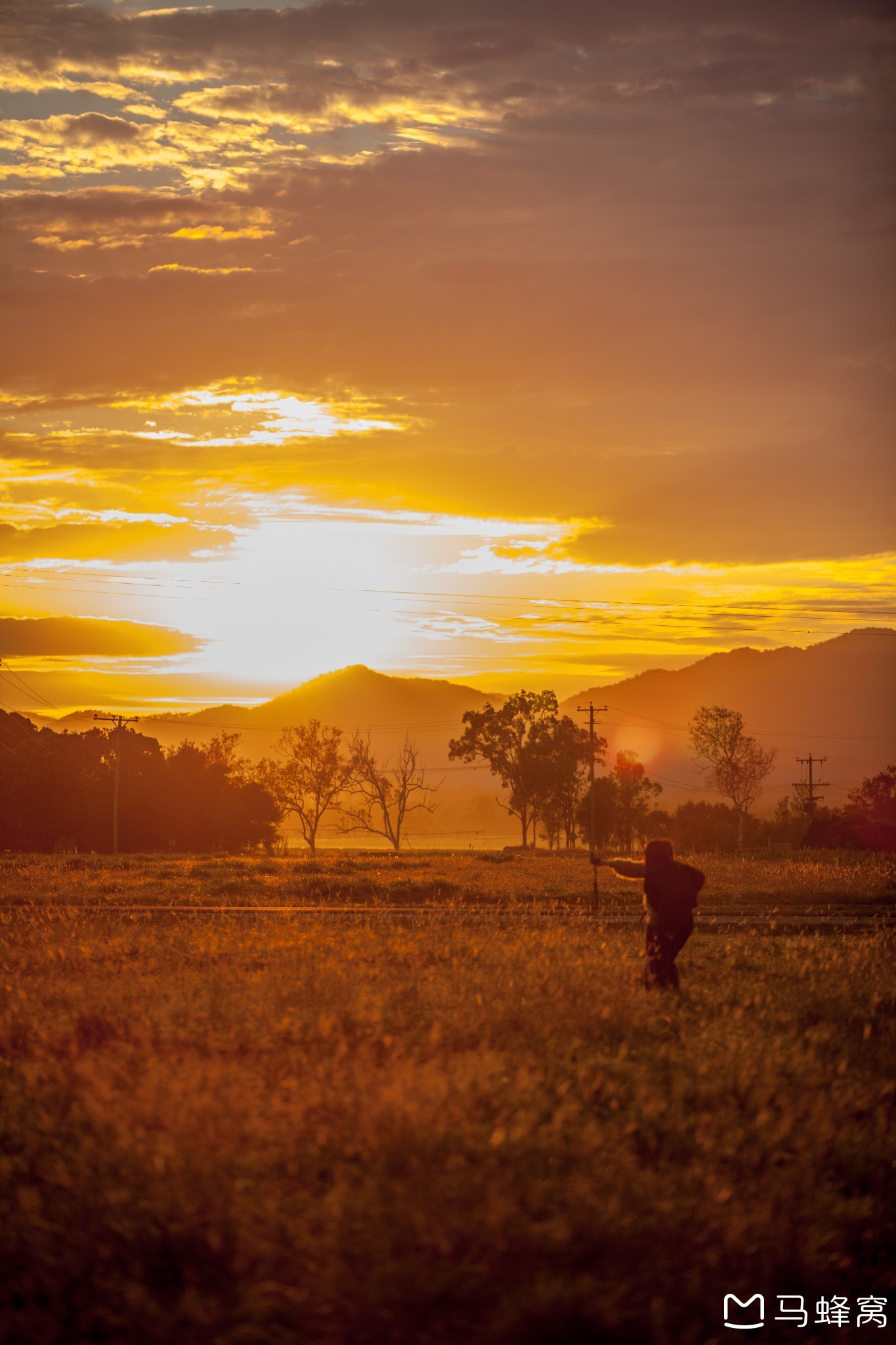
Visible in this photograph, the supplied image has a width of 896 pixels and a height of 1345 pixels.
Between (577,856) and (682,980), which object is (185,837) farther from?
(682,980)

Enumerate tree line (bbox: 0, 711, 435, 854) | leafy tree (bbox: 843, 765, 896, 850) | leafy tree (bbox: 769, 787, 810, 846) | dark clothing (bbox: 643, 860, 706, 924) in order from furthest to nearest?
1. leafy tree (bbox: 769, 787, 810, 846)
2. tree line (bbox: 0, 711, 435, 854)
3. leafy tree (bbox: 843, 765, 896, 850)
4. dark clothing (bbox: 643, 860, 706, 924)

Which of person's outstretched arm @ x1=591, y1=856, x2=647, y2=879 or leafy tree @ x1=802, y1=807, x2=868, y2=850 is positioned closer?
person's outstretched arm @ x1=591, y1=856, x2=647, y2=879

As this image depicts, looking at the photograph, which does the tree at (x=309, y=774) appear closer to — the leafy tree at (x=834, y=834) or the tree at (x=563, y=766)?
the tree at (x=563, y=766)

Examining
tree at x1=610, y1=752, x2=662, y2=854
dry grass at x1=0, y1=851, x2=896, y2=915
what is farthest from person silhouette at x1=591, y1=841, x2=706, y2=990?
tree at x1=610, y1=752, x2=662, y2=854

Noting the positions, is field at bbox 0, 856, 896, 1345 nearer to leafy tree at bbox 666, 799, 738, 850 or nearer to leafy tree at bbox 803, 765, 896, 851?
leafy tree at bbox 803, 765, 896, 851

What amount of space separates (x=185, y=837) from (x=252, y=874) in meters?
46.2

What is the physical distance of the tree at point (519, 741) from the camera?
10131cm

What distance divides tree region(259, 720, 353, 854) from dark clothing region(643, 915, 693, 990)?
80721 millimetres

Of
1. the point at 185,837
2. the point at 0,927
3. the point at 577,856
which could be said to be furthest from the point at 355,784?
the point at 0,927

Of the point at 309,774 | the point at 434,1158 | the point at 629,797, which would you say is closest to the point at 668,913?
the point at 434,1158

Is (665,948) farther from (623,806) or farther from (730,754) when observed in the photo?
(623,806)

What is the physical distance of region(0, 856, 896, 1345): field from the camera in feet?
15.6

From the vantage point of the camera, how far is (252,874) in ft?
121

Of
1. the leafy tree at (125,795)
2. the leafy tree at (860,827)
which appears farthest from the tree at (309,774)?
the leafy tree at (860,827)
